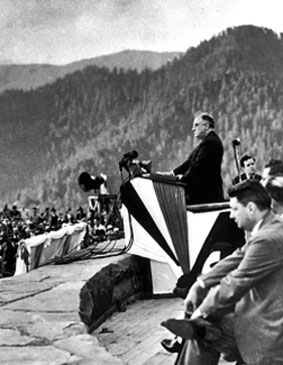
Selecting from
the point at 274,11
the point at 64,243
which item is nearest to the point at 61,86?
the point at 274,11

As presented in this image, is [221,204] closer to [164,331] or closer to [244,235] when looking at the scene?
[244,235]

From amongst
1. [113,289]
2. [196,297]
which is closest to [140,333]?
[113,289]

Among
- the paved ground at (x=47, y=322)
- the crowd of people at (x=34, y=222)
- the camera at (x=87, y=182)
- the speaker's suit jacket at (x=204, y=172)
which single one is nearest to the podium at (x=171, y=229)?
Result: the speaker's suit jacket at (x=204, y=172)

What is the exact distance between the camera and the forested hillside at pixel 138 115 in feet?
46.7

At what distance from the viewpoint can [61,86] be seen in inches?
630

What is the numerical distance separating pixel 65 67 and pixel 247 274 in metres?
14.4

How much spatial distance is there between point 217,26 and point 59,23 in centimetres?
377

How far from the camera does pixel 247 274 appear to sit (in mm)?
2004

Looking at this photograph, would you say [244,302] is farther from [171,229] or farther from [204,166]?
[204,166]

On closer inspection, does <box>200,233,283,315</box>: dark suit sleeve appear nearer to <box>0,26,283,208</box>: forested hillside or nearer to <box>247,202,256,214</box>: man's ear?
<box>247,202,256,214</box>: man's ear

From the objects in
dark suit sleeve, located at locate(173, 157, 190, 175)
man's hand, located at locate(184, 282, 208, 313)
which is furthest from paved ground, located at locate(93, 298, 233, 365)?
dark suit sleeve, located at locate(173, 157, 190, 175)

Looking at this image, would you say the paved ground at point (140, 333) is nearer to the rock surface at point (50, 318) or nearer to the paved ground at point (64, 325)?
the paved ground at point (64, 325)

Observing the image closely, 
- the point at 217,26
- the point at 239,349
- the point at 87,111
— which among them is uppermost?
the point at 217,26

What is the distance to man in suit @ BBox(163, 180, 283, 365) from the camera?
2010 mm
